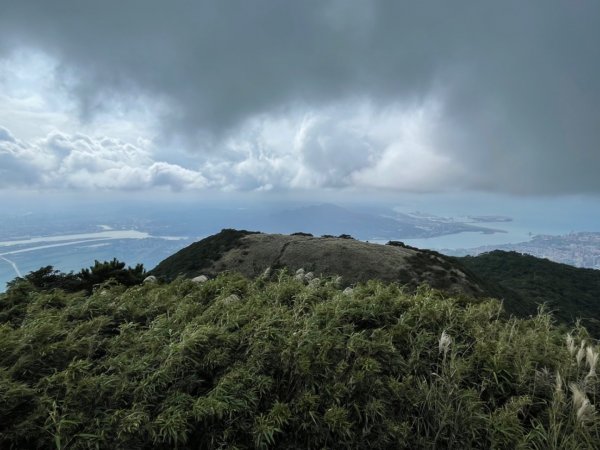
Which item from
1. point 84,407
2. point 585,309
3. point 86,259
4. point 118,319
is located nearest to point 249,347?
point 84,407

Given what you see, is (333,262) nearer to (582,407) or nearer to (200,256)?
(200,256)

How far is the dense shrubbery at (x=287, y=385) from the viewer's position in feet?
14.3

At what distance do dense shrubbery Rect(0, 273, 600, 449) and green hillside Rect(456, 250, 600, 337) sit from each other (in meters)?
43.6

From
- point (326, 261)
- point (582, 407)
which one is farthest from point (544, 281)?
point (582, 407)

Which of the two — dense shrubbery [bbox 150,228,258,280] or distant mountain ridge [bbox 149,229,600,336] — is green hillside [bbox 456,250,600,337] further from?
dense shrubbery [bbox 150,228,258,280]

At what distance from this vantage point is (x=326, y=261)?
3431 cm

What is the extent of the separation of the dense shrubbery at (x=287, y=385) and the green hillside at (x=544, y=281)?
4362 cm

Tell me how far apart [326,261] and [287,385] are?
2931 centimetres

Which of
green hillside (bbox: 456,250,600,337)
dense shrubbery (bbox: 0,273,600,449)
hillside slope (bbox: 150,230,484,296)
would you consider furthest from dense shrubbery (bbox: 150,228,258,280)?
green hillside (bbox: 456,250,600,337)

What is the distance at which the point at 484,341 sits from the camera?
6566 mm

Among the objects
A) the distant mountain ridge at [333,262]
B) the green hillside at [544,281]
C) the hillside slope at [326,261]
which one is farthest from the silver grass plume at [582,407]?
the green hillside at [544,281]

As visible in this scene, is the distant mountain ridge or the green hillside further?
the green hillside

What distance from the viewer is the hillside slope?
32156mm

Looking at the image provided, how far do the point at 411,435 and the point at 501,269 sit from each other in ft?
317
